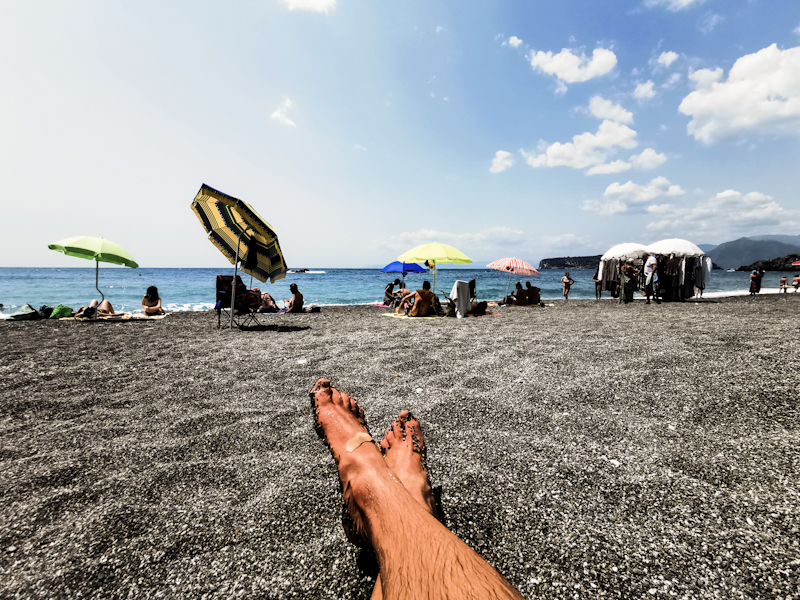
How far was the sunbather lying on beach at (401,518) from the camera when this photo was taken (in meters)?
1.02

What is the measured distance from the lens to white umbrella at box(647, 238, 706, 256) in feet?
47.8

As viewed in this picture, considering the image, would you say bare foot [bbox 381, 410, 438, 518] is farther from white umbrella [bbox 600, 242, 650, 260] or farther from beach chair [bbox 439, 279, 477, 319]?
white umbrella [bbox 600, 242, 650, 260]

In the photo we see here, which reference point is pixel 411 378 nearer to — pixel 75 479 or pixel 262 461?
pixel 262 461

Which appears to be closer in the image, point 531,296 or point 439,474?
point 439,474

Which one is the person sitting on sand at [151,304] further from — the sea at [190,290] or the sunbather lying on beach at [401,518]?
the sunbather lying on beach at [401,518]

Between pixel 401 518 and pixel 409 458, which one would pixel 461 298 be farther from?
pixel 401 518

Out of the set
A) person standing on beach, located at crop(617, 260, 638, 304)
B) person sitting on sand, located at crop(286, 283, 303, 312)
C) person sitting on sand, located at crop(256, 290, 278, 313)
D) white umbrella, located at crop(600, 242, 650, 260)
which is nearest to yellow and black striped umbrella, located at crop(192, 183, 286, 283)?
person sitting on sand, located at crop(256, 290, 278, 313)

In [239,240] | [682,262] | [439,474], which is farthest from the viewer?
[682,262]

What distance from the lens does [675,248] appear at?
14.8 metres

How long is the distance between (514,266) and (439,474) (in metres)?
14.1

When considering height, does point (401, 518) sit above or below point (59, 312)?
above

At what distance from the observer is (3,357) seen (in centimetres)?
518

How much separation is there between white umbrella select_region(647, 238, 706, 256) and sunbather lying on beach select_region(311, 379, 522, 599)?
17773 mm

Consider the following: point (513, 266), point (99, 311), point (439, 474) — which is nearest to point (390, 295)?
point (513, 266)
